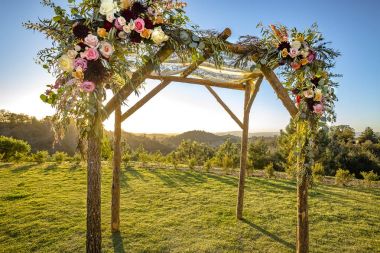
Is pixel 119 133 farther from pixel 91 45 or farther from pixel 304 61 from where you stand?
pixel 304 61

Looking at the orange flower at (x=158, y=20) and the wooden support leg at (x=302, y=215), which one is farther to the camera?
the wooden support leg at (x=302, y=215)

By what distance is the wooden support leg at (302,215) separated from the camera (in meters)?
4.07

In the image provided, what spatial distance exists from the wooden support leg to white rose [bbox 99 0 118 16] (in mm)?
3399

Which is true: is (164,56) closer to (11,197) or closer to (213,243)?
(213,243)

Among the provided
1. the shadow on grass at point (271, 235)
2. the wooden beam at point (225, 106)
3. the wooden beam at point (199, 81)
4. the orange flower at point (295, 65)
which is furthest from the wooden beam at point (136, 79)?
the shadow on grass at point (271, 235)

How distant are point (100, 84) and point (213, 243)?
3.84 metres

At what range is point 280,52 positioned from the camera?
159 inches

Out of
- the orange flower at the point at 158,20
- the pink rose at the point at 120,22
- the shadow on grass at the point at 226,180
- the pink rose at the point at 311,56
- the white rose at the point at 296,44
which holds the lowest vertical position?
the shadow on grass at the point at 226,180

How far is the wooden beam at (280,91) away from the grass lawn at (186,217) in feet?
8.97

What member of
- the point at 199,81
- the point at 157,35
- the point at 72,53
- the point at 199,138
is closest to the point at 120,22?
the point at 157,35

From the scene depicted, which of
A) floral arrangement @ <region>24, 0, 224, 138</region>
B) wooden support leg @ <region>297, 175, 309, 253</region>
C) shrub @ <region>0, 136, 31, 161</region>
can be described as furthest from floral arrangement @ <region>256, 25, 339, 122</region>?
shrub @ <region>0, 136, 31, 161</region>

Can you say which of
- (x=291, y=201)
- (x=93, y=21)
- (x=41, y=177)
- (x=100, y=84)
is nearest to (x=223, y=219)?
(x=291, y=201)

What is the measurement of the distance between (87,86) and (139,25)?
886 mm

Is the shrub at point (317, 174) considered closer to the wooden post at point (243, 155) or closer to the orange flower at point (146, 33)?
the wooden post at point (243, 155)
